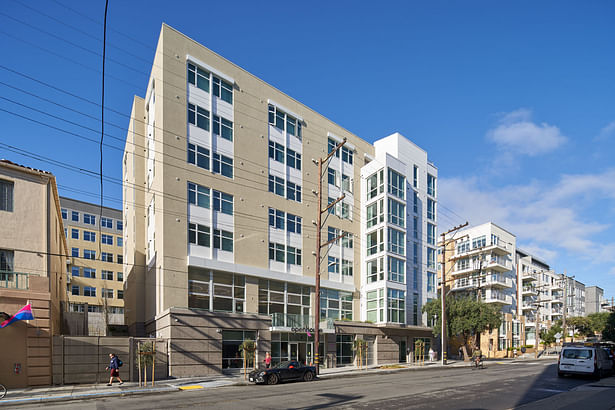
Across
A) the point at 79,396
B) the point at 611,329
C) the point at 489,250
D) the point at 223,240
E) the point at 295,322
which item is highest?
the point at 223,240

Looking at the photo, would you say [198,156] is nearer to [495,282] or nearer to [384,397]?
[384,397]

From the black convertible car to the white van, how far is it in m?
14.5

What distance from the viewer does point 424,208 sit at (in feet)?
166

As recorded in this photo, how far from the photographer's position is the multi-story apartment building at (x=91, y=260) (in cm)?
6688

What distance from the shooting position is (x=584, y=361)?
24500 mm

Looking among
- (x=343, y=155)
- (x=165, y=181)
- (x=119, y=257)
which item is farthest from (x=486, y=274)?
(x=119, y=257)

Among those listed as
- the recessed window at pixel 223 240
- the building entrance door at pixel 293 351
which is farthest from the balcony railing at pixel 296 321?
the recessed window at pixel 223 240

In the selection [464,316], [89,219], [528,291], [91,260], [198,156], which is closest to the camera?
[198,156]

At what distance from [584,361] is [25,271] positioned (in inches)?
1212

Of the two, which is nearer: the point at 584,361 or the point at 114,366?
the point at 114,366

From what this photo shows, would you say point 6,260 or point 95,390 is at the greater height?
point 6,260

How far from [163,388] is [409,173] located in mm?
35983

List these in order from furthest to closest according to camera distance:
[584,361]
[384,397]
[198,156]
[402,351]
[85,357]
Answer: [402,351]
[198,156]
[584,361]
[85,357]
[384,397]

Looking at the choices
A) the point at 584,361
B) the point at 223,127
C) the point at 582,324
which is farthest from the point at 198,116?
the point at 582,324
